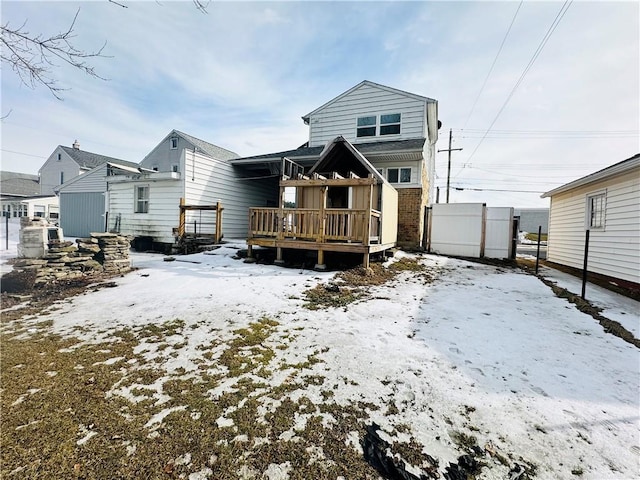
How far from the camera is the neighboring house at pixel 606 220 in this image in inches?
267

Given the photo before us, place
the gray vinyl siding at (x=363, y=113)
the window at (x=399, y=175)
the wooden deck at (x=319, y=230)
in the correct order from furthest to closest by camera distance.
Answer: the gray vinyl siding at (x=363, y=113), the window at (x=399, y=175), the wooden deck at (x=319, y=230)

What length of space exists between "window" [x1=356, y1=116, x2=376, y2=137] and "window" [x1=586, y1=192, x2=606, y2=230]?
8923 mm

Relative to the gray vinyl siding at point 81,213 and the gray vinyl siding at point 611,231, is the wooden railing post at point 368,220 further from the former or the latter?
the gray vinyl siding at point 81,213

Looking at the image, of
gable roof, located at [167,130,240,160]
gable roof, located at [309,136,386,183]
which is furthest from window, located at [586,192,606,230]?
gable roof, located at [167,130,240,160]

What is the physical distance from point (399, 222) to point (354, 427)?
11.1 meters

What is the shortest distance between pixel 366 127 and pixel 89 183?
56.0ft

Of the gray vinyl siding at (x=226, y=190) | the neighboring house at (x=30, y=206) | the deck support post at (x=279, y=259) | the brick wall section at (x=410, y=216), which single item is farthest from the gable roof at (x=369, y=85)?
the neighboring house at (x=30, y=206)

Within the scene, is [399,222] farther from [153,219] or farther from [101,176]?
[101,176]

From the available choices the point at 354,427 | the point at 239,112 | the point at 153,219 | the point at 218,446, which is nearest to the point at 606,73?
the point at 354,427

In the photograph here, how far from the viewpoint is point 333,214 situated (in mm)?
7520

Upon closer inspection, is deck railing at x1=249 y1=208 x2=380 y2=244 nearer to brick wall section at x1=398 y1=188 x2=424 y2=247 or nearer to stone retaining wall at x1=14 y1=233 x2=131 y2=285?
stone retaining wall at x1=14 y1=233 x2=131 y2=285

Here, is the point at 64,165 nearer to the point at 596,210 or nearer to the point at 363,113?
the point at 363,113

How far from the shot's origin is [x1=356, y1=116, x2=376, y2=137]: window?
1395 centimetres

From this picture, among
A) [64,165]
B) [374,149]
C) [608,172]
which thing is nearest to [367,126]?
[374,149]
